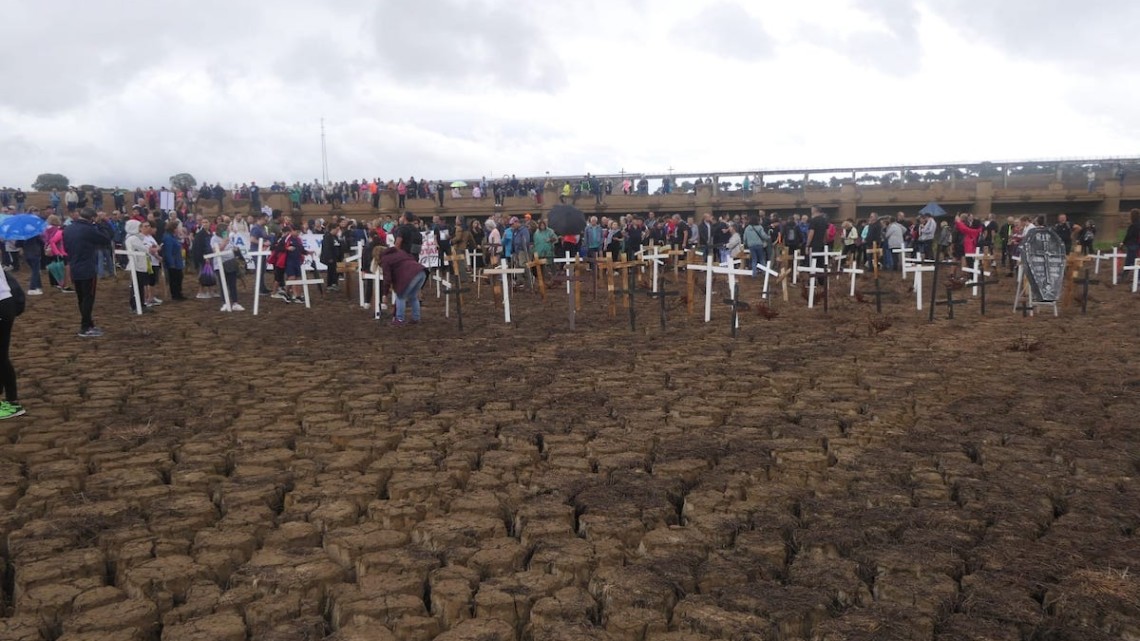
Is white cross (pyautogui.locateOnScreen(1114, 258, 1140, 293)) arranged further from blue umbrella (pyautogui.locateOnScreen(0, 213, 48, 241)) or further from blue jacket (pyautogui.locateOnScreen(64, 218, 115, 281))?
blue umbrella (pyautogui.locateOnScreen(0, 213, 48, 241))

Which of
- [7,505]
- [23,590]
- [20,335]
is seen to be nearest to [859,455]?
[23,590]

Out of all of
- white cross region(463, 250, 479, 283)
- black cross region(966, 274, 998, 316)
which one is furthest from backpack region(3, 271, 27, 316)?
black cross region(966, 274, 998, 316)

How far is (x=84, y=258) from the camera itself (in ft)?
38.2

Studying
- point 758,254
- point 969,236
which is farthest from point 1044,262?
point 969,236

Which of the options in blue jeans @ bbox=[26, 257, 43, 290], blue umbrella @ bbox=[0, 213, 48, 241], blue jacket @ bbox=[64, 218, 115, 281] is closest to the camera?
blue jacket @ bbox=[64, 218, 115, 281]

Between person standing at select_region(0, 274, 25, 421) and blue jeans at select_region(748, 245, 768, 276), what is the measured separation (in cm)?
1409

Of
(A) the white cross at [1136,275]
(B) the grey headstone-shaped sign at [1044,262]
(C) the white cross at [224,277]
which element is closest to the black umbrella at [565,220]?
(C) the white cross at [224,277]

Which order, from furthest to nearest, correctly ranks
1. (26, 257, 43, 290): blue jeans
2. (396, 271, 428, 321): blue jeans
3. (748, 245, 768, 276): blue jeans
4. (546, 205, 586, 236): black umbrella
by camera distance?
(748, 245, 768, 276): blue jeans < (546, 205, 586, 236): black umbrella < (26, 257, 43, 290): blue jeans < (396, 271, 428, 321): blue jeans

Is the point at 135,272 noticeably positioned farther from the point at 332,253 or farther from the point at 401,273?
the point at 401,273

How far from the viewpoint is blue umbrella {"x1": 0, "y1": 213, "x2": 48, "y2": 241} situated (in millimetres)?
16859

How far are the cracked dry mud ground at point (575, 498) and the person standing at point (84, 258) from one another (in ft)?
4.72

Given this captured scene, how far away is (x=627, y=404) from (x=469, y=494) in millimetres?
2732

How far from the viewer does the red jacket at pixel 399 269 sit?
13.1 m

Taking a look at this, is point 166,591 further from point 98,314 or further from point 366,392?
point 98,314
